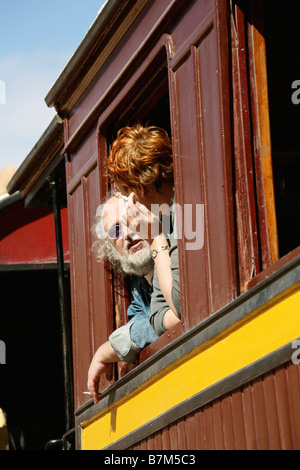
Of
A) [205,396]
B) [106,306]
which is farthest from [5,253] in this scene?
[205,396]

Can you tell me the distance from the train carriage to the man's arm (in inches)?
2.4

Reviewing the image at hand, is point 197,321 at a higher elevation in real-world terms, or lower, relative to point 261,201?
lower

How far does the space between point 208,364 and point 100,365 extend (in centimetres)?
132

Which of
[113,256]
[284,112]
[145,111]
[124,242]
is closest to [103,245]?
[113,256]

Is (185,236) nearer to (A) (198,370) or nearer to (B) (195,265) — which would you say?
(B) (195,265)

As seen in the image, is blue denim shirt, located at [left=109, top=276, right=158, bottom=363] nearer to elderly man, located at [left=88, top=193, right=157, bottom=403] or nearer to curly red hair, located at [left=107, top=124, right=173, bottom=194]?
elderly man, located at [left=88, top=193, right=157, bottom=403]

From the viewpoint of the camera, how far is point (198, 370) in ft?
11.7

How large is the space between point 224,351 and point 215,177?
73 cm

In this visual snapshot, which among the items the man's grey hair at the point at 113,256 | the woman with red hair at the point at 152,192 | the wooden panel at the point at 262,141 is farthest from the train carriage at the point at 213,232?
the woman with red hair at the point at 152,192

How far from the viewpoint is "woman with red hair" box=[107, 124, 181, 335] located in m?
4.21

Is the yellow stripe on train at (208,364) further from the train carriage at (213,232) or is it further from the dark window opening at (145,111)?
the dark window opening at (145,111)

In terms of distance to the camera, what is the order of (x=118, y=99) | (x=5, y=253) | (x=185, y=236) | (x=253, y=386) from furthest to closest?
(x=5, y=253) < (x=118, y=99) < (x=185, y=236) < (x=253, y=386)

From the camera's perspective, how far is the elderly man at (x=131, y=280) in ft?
14.5

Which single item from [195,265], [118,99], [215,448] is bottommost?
[215,448]
